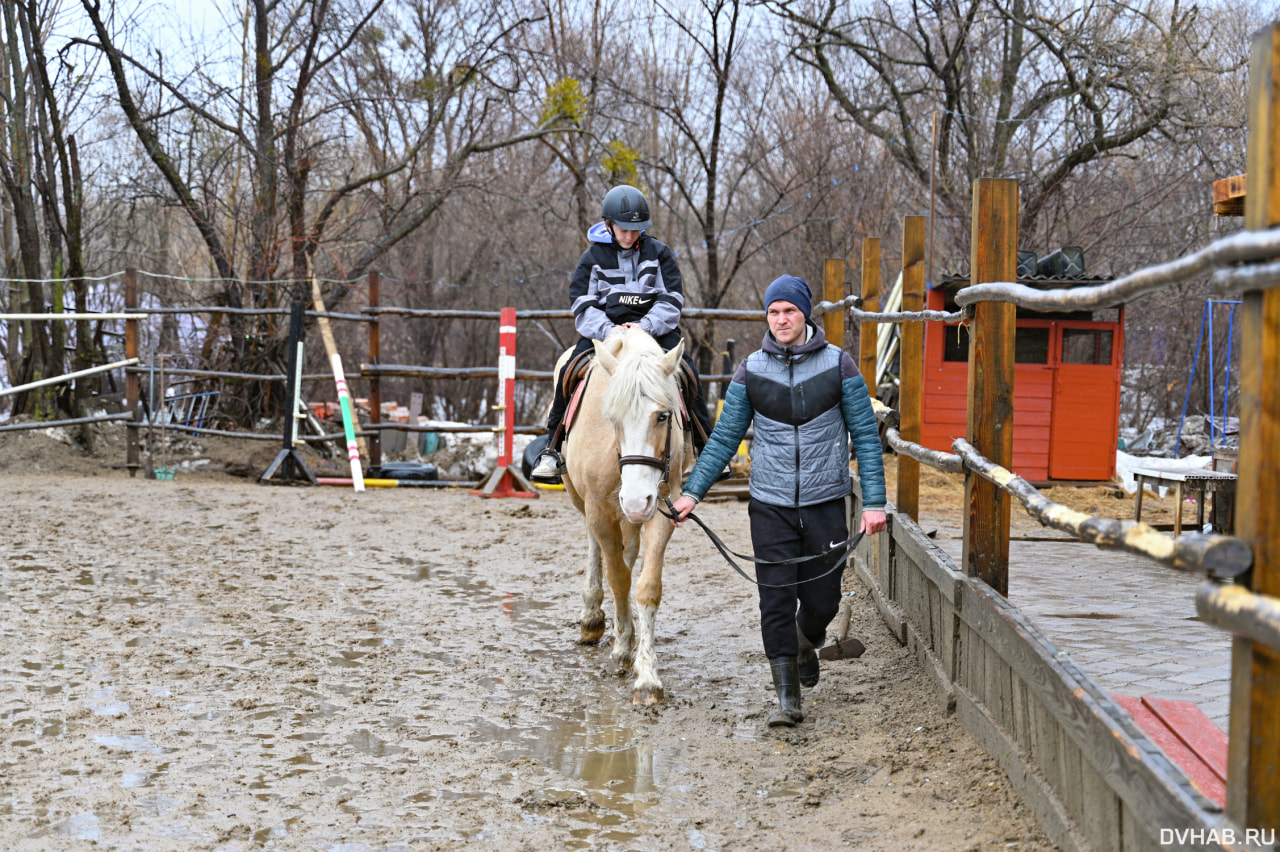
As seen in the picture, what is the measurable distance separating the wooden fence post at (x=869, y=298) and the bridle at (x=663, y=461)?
7.37ft

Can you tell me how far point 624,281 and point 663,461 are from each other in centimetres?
140

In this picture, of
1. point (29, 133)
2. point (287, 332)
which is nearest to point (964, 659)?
point (287, 332)

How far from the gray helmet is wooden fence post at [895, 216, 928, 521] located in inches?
51.9

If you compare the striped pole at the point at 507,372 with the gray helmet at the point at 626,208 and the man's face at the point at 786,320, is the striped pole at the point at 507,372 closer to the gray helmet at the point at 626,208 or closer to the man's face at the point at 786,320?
the gray helmet at the point at 626,208

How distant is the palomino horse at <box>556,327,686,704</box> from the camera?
4105mm

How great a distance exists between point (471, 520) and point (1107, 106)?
10.8 metres

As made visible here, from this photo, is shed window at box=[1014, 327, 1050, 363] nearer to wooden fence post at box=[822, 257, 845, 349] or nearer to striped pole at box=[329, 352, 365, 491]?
wooden fence post at box=[822, 257, 845, 349]

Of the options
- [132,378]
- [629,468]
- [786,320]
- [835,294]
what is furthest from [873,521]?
[132,378]

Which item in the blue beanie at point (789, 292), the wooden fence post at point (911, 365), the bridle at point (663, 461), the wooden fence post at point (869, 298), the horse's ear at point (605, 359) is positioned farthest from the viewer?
the wooden fence post at point (869, 298)

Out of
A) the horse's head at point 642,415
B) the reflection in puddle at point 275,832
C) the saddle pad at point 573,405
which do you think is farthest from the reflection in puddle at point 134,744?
the saddle pad at point 573,405

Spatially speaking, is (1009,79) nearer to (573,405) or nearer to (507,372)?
(507,372)

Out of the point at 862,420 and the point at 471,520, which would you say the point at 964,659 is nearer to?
the point at 862,420

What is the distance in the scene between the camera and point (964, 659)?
3676 millimetres

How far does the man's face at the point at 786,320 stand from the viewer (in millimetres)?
→ 3957
